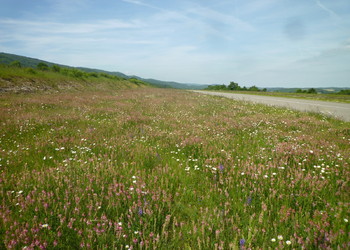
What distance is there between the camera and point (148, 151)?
17.5 feet

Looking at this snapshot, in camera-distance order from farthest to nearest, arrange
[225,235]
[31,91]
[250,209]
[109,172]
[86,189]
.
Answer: [31,91]
[109,172]
[86,189]
[250,209]
[225,235]

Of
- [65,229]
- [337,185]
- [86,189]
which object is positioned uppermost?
[337,185]

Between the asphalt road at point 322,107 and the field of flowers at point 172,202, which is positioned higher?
the asphalt road at point 322,107

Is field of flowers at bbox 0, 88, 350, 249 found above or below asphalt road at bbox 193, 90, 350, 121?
below

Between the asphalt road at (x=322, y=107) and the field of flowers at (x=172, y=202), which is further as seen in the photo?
the asphalt road at (x=322, y=107)

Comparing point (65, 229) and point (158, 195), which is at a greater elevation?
point (158, 195)

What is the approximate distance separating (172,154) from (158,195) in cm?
237

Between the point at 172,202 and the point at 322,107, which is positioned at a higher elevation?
the point at 322,107

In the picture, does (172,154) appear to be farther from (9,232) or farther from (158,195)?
(9,232)

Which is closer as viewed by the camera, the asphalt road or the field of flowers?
the field of flowers

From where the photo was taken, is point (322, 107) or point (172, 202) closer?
point (172, 202)

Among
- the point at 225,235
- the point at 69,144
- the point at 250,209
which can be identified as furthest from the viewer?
the point at 69,144

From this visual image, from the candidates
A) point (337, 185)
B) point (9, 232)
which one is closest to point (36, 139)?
point (9, 232)

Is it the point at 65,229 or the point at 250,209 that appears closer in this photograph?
the point at 65,229
